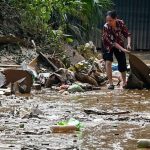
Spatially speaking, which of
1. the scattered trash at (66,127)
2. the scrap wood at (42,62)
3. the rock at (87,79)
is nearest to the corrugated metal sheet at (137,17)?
the scrap wood at (42,62)

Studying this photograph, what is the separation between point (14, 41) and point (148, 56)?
659 centimetres

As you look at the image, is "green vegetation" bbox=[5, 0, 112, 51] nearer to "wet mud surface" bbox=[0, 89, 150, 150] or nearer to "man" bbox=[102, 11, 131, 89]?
"man" bbox=[102, 11, 131, 89]

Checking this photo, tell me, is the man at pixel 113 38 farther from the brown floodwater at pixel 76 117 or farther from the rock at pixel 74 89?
the brown floodwater at pixel 76 117

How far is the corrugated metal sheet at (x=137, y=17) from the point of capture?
18266mm

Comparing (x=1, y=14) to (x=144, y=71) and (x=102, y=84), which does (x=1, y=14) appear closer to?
(x=102, y=84)

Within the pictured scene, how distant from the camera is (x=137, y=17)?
1847 centimetres

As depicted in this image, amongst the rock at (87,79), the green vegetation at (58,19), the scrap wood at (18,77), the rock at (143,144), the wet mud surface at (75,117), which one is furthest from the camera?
the green vegetation at (58,19)

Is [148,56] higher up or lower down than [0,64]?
lower down

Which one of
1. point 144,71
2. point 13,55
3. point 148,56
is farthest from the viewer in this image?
point 148,56

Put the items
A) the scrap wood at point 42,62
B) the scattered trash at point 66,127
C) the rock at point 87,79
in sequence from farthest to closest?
the scrap wood at point 42,62
the rock at point 87,79
the scattered trash at point 66,127

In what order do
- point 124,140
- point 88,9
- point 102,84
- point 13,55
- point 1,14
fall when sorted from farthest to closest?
1. point 88,9
2. point 1,14
3. point 13,55
4. point 102,84
5. point 124,140

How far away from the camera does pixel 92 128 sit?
493 centimetres

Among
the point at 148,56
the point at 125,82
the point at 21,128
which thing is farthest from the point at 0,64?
the point at 148,56

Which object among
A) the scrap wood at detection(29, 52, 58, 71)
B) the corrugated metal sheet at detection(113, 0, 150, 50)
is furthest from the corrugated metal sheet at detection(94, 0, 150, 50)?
the scrap wood at detection(29, 52, 58, 71)
